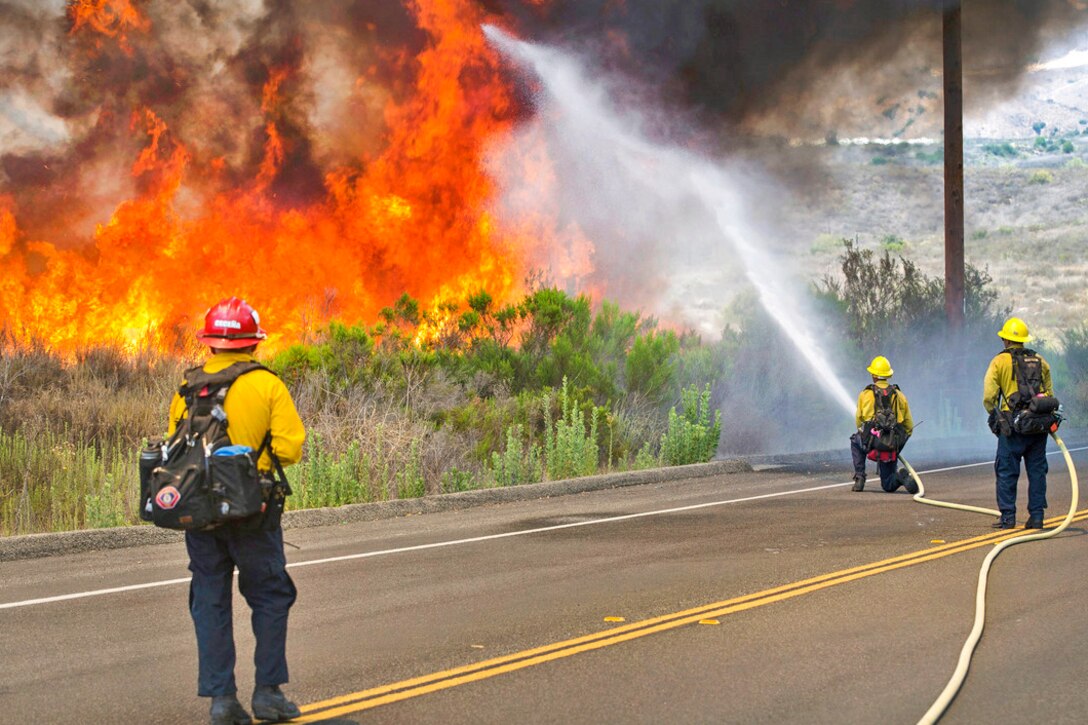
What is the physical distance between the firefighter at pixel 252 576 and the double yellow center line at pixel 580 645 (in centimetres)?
33

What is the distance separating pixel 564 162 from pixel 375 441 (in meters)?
14.8

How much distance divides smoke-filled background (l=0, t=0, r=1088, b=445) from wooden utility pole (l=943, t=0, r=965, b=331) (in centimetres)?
204

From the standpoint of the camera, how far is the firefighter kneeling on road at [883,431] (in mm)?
14570

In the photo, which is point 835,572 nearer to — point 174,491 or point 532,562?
point 532,562

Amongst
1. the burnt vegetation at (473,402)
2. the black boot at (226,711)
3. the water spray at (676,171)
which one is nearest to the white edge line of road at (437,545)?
the burnt vegetation at (473,402)

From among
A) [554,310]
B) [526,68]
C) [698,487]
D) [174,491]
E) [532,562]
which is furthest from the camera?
[526,68]

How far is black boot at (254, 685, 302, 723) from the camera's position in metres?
5.79

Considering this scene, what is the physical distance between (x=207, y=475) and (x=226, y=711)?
40.7 inches

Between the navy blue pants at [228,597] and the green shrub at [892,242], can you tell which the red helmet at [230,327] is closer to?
the navy blue pants at [228,597]

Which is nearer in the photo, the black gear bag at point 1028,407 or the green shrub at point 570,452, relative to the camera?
the black gear bag at point 1028,407

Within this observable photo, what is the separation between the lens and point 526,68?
26.4 metres

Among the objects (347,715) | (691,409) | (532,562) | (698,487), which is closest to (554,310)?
(691,409)

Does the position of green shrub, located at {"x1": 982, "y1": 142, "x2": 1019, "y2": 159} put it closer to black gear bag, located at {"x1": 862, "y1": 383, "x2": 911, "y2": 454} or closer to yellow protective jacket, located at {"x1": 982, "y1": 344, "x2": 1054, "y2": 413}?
black gear bag, located at {"x1": 862, "y1": 383, "x2": 911, "y2": 454}

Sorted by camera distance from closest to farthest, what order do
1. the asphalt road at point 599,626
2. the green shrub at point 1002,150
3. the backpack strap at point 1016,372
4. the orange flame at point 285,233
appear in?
1. the asphalt road at point 599,626
2. the backpack strap at point 1016,372
3. the orange flame at point 285,233
4. the green shrub at point 1002,150
